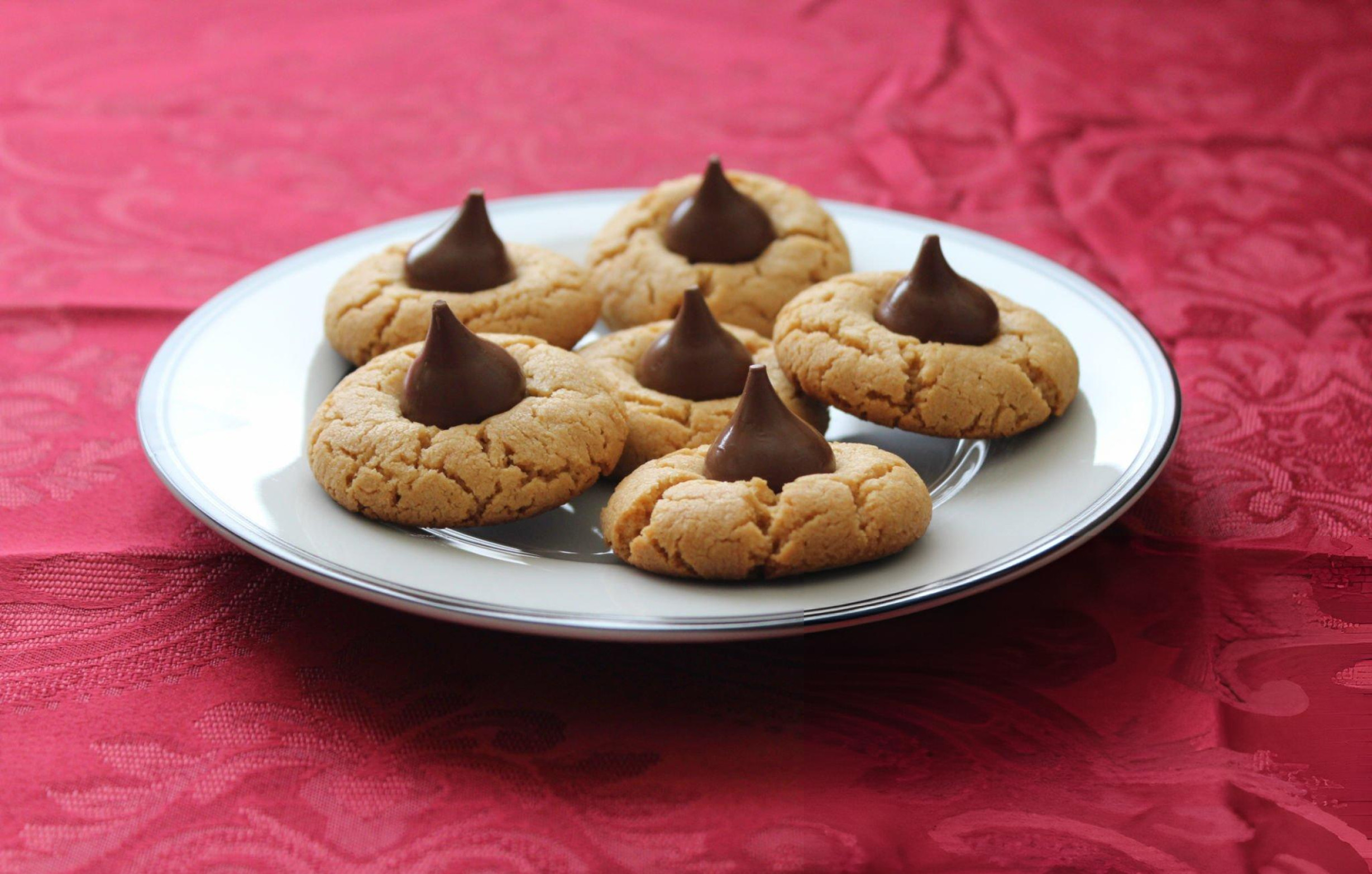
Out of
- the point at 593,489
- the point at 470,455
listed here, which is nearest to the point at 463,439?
the point at 470,455

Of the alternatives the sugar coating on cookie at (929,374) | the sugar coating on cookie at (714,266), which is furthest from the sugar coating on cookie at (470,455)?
the sugar coating on cookie at (714,266)

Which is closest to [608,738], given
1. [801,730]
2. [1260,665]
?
[801,730]

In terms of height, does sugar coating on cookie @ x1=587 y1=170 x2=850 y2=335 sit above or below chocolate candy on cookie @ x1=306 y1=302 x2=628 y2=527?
above

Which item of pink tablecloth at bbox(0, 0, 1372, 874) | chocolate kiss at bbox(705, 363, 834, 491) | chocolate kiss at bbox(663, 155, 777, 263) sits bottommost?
pink tablecloth at bbox(0, 0, 1372, 874)

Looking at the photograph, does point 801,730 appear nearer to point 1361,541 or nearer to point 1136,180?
point 1361,541

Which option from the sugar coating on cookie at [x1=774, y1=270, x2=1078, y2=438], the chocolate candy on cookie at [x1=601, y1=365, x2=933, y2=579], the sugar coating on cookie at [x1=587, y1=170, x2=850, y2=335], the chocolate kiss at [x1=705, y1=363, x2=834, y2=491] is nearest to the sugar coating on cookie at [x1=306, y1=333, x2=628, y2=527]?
the chocolate candy on cookie at [x1=601, y1=365, x2=933, y2=579]

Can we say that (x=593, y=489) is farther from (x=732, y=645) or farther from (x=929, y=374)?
(x=929, y=374)

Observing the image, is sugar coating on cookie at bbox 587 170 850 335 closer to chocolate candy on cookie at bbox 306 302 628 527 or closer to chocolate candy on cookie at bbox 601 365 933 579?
chocolate candy on cookie at bbox 306 302 628 527
